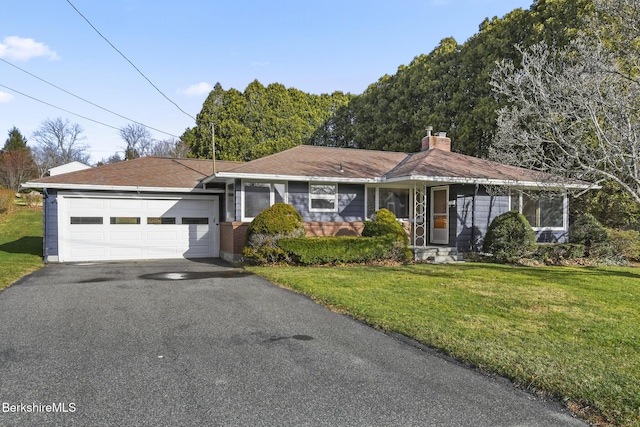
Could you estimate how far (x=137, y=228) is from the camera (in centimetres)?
1440

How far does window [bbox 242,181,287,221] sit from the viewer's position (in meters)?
13.0

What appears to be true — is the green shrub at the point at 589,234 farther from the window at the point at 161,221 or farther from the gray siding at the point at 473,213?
the window at the point at 161,221

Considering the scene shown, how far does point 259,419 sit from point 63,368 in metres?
2.23

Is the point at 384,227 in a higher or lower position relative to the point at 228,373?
higher

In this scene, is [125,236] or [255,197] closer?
[255,197]

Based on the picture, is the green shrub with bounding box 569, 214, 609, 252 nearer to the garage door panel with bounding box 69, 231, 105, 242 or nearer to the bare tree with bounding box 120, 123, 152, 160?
the garage door panel with bounding box 69, 231, 105, 242

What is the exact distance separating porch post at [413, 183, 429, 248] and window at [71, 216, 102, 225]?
10859 millimetres

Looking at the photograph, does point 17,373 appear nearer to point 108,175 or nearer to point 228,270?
point 228,270

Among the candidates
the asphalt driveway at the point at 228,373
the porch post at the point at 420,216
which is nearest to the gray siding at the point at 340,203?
the porch post at the point at 420,216

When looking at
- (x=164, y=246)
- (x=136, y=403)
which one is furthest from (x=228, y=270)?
(x=136, y=403)

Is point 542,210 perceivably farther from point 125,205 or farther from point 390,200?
point 125,205

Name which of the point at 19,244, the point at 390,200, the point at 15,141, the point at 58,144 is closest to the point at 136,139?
the point at 58,144

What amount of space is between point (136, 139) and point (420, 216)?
45.7 metres

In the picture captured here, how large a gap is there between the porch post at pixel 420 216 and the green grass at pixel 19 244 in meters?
11.5
